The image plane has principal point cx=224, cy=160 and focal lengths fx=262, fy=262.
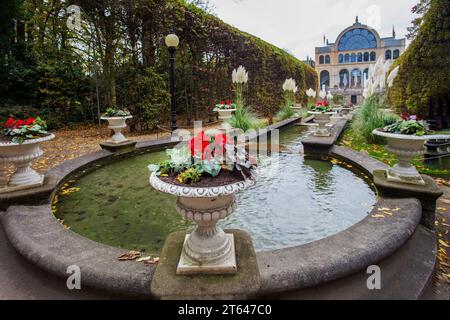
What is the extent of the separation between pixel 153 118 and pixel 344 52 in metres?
47.0

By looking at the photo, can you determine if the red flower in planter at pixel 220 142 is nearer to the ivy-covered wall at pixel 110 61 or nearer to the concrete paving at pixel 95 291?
the concrete paving at pixel 95 291

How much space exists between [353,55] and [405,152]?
167ft

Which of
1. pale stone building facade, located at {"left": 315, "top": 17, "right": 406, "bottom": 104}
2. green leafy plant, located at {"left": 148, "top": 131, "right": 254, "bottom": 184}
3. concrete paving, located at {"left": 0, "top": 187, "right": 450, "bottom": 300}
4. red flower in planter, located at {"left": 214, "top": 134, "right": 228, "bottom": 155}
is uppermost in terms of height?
pale stone building facade, located at {"left": 315, "top": 17, "right": 406, "bottom": 104}

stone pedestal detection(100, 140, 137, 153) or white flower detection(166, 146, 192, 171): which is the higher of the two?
white flower detection(166, 146, 192, 171)

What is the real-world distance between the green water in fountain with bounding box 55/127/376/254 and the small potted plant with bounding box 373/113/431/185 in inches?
19.6

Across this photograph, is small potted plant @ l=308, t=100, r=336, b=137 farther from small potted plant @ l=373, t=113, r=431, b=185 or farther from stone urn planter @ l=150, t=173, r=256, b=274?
stone urn planter @ l=150, t=173, r=256, b=274

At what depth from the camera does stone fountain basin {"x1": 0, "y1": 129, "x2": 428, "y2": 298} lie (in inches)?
68.2

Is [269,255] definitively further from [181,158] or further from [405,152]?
[405,152]

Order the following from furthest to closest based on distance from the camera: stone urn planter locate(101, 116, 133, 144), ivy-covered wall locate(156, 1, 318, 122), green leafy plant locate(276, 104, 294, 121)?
green leafy plant locate(276, 104, 294, 121) < ivy-covered wall locate(156, 1, 318, 122) < stone urn planter locate(101, 116, 133, 144)

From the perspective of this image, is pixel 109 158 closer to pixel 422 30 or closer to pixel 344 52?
pixel 422 30

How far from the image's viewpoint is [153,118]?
32.2 feet

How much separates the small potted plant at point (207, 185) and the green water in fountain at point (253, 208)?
2.75 feet

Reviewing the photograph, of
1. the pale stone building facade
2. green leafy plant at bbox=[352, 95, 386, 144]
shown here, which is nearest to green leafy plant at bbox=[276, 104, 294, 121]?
green leafy plant at bbox=[352, 95, 386, 144]

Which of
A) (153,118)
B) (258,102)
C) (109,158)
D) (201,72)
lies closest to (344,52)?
(258,102)
